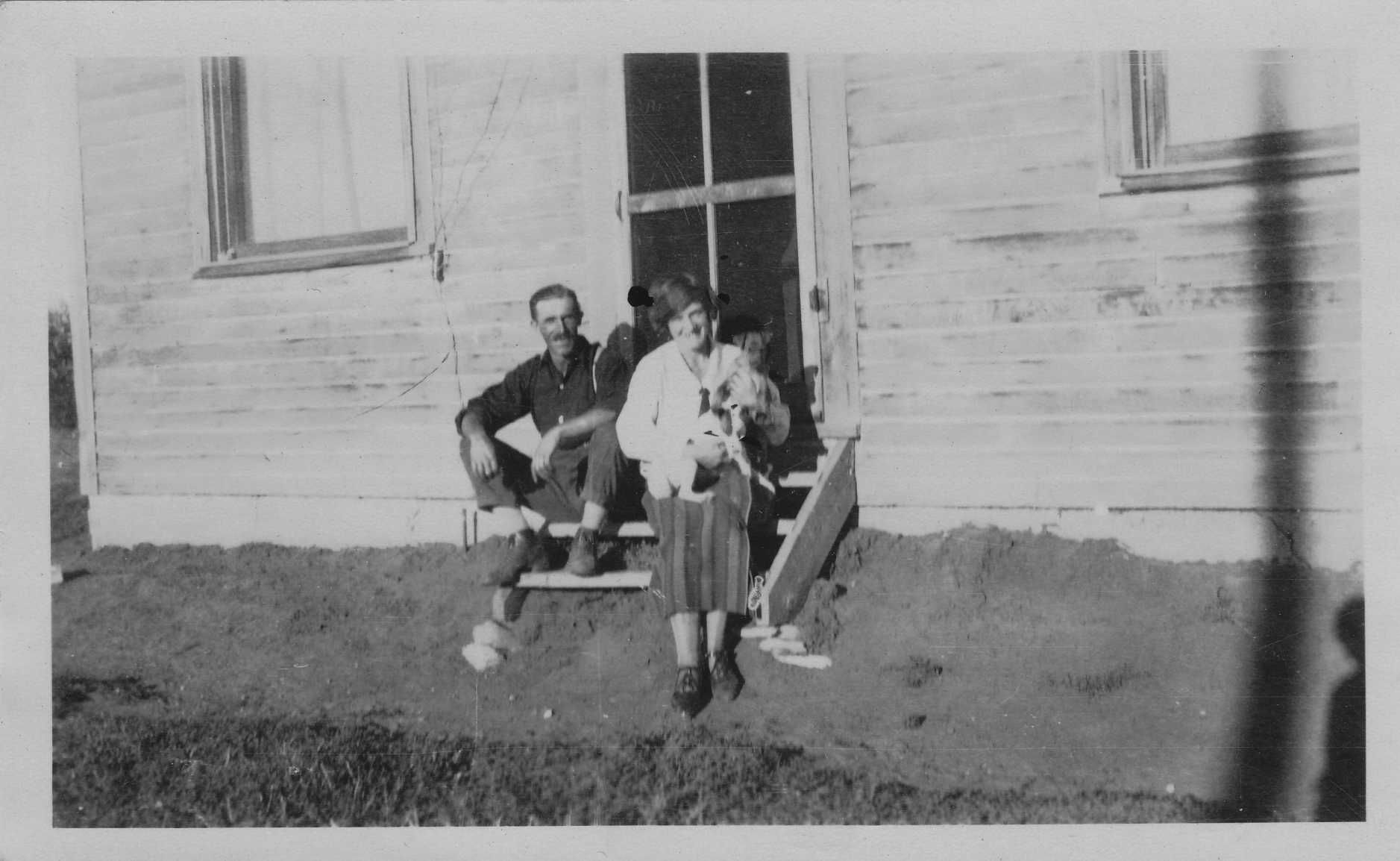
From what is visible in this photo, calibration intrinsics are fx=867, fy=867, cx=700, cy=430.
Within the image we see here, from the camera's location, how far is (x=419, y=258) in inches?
163

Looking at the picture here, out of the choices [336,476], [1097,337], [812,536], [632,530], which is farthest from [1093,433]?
[336,476]

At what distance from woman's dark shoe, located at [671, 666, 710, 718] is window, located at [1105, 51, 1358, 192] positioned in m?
2.46

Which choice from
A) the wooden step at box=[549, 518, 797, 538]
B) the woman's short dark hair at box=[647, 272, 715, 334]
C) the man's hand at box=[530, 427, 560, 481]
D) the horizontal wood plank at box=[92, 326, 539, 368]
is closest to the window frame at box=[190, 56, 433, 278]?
the horizontal wood plank at box=[92, 326, 539, 368]

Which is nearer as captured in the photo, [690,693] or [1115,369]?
[690,693]

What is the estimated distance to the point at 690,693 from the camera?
3.10 metres

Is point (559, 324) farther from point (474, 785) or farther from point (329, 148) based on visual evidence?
point (474, 785)

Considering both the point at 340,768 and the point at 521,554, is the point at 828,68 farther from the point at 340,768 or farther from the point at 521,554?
the point at 340,768

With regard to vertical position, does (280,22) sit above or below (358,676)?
above

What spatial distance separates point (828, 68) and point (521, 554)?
2.40 meters

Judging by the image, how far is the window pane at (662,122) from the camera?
3779 mm

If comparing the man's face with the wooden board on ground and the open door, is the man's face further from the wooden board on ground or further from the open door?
the wooden board on ground

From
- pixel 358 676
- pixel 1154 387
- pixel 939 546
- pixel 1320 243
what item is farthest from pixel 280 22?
pixel 1320 243

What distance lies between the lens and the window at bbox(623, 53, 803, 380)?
3736 mm

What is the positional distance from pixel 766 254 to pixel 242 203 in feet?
8.78
